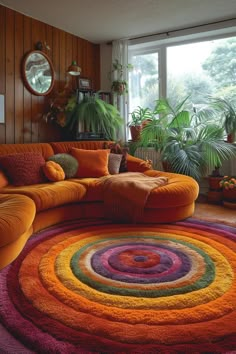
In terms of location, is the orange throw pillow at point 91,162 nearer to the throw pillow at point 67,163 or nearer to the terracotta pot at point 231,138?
the throw pillow at point 67,163

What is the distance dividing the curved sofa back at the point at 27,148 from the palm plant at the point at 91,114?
629 millimetres

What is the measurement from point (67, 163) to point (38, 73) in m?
1.37

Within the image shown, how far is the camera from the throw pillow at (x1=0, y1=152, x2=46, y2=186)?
117 inches

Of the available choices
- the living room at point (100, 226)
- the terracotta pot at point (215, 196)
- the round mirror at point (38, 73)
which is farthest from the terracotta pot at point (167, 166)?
the round mirror at point (38, 73)

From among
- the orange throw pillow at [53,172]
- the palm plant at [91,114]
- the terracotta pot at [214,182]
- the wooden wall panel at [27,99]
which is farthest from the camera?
the palm plant at [91,114]

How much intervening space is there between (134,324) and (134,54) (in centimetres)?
426

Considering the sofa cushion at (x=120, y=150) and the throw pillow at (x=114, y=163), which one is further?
the sofa cushion at (x=120, y=150)

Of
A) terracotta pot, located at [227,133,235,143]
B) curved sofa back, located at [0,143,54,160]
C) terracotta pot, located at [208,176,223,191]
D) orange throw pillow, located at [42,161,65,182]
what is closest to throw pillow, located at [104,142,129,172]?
curved sofa back, located at [0,143,54,160]

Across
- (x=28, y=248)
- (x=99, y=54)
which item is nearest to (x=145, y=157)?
(x=99, y=54)

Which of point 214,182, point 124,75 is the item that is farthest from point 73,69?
point 214,182

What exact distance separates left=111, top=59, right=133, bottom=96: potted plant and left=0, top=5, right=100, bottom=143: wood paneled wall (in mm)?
568

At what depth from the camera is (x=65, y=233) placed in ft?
8.60

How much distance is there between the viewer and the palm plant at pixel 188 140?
3.73 m

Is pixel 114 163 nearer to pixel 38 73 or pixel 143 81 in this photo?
pixel 38 73
